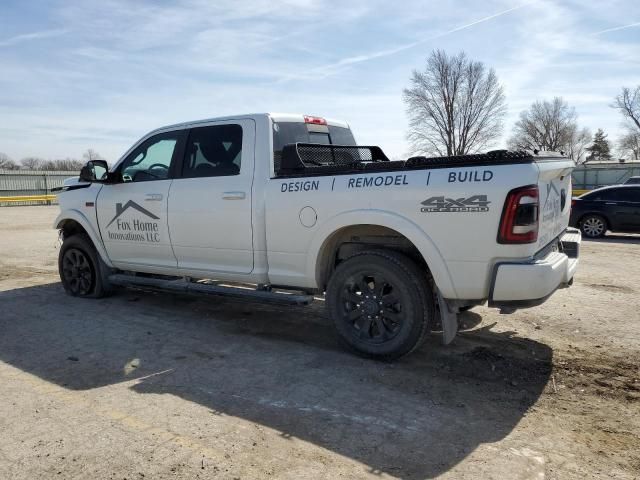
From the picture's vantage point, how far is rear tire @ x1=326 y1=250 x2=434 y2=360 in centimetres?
425

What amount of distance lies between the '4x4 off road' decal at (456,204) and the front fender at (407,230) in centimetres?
20

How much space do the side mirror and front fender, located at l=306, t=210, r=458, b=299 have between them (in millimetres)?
3250

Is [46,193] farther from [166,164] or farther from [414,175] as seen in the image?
[414,175]

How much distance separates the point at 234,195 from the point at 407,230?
1850mm

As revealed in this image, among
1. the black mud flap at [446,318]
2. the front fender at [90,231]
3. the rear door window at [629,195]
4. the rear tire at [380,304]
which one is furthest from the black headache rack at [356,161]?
the rear door window at [629,195]

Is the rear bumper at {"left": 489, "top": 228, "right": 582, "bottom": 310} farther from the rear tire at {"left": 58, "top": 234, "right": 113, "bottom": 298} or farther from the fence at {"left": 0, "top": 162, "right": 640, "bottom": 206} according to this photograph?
the fence at {"left": 0, "top": 162, "right": 640, "bottom": 206}

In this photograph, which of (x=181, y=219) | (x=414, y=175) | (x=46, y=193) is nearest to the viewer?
(x=414, y=175)

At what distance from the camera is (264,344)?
16.6 feet

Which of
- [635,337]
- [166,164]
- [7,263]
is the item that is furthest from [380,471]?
[7,263]

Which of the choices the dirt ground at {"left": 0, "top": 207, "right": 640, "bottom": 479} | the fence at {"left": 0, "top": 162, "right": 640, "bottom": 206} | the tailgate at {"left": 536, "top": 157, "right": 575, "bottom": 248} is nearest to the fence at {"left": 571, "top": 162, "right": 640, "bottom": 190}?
the fence at {"left": 0, "top": 162, "right": 640, "bottom": 206}

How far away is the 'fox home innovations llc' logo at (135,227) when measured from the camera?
19.5ft

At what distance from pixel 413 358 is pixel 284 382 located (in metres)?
1.19

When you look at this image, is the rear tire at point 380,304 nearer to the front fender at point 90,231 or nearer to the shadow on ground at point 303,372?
the shadow on ground at point 303,372

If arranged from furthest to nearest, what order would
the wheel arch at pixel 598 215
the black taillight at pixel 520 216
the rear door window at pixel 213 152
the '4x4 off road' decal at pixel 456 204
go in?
the wheel arch at pixel 598 215, the rear door window at pixel 213 152, the '4x4 off road' decal at pixel 456 204, the black taillight at pixel 520 216
